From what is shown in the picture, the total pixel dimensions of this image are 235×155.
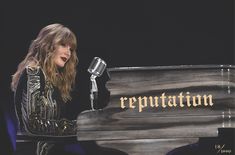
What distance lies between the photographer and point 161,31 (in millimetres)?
3807

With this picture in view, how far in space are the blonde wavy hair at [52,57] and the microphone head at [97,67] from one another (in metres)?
0.18

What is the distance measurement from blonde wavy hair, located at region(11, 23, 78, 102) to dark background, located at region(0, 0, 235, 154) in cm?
6

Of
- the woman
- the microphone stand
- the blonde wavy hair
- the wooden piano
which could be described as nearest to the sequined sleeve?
the woman

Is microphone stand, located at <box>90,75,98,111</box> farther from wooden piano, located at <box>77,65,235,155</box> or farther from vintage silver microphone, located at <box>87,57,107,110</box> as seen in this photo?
wooden piano, located at <box>77,65,235,155</box>

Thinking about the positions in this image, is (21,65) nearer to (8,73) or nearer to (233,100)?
(8,73)

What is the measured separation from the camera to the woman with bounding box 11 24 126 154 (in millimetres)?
3512

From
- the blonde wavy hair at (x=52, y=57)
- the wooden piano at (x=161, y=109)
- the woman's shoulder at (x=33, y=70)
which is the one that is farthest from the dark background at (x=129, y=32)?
the wooden piano at (x=161, y=109)

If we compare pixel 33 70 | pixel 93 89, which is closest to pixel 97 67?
pixel 93 89

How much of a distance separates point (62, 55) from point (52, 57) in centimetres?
9

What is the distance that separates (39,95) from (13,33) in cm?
74

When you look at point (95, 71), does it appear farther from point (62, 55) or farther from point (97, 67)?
point (62, 55)

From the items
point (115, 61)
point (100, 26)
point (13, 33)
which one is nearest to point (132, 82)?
point (115, 61)

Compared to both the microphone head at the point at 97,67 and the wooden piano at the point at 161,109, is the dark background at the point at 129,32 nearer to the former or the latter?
the microphone head at the point at 97,67

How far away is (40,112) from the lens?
3.51 metres
